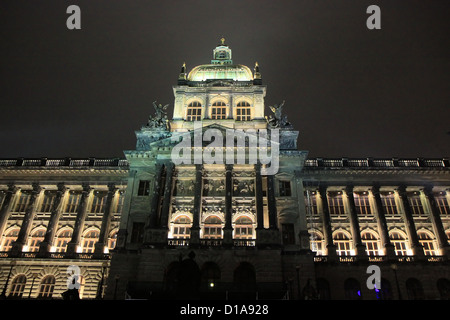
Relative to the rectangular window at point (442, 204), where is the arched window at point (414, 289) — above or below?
below

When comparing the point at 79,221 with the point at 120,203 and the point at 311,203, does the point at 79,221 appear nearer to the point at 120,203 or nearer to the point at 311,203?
the point at 120,203

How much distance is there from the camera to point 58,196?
148ft

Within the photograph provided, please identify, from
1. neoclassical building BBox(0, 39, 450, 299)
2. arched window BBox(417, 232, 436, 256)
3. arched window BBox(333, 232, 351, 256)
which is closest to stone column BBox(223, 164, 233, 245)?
neoclassical building BBox(0, 39, 450, 299)

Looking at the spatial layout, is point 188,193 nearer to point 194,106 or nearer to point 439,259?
point 194,106

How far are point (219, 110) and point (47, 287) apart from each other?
30.3 m

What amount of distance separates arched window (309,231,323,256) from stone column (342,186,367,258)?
12.5 feet

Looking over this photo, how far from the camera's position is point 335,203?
44000 millimetres

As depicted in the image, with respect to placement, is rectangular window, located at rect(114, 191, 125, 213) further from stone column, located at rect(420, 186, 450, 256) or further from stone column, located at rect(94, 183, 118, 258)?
stone column, located at rect(420, 186, 450, 256)

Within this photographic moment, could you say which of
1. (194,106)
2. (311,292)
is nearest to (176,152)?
(194,106)

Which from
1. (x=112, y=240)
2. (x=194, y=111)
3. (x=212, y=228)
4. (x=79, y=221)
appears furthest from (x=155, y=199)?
(x=194, y=111)

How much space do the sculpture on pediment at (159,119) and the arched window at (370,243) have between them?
91.5ft

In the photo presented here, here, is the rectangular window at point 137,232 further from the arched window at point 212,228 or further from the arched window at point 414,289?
the arched window at point 414,289

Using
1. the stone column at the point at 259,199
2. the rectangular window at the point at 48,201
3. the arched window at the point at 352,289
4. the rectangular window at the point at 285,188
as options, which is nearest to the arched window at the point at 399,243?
the arched window at the point at 352,289

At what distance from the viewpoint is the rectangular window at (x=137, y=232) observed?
3812cm
